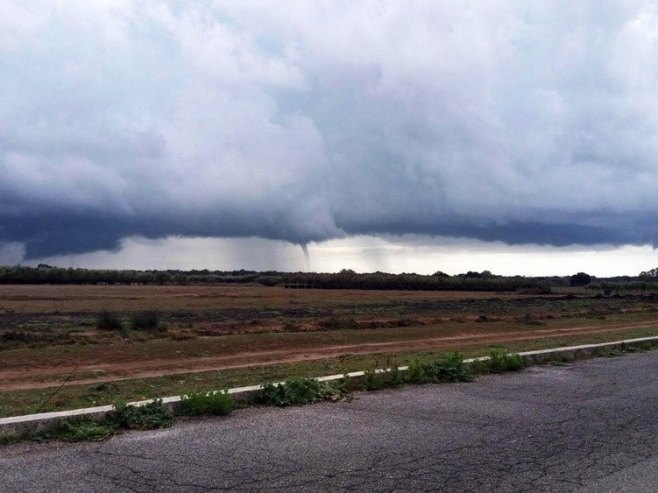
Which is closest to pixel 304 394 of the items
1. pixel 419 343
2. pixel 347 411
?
pixel 347 411

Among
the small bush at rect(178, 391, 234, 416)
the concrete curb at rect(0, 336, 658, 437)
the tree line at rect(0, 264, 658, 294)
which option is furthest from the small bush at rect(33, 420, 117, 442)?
the tree line at rect(0, 264, 658, 294)

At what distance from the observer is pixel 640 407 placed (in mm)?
9633

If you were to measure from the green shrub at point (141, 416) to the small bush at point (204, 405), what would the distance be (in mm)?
251

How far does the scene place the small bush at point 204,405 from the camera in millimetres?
8453

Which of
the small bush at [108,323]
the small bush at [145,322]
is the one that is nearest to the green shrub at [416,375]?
the small bush at [145,322]

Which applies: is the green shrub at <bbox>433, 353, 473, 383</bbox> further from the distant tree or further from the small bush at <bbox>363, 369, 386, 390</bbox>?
the distant tree

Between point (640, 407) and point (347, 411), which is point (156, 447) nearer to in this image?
point (347, 411)

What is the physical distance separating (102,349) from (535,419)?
66.4ft

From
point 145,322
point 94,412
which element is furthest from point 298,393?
point 145,322

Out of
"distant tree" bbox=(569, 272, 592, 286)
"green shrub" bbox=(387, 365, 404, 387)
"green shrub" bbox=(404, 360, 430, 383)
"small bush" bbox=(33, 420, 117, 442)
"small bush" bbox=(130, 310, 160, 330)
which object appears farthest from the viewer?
"distant tree" bbox=(569, 272, 592, 286)

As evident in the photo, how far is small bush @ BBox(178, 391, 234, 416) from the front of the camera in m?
8.45

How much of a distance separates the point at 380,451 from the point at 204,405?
2558 millimetres

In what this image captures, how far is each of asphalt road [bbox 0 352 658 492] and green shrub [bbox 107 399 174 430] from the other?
0.84 feet

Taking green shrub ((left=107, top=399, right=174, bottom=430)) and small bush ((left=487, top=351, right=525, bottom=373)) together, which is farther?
small bush ((left=487, top=351, right=525, bottom=373))
